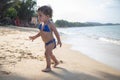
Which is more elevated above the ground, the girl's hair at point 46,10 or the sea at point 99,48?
the girl's hair at point 46,10

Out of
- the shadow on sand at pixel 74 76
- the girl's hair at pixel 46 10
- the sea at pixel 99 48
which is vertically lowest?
the sea at pixel 99 48

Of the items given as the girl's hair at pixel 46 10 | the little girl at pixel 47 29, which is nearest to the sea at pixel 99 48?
the little girl at pixel 47 29

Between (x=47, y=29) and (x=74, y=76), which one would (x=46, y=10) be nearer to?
(x=47, y=29)

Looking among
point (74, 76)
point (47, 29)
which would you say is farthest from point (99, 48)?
point (74, 76)

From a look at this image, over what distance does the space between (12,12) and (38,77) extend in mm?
43961

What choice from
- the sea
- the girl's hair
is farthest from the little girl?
the sea

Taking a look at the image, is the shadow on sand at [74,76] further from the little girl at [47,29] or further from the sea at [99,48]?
the sea at [99,48]

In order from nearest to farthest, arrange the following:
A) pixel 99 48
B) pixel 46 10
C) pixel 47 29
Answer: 1. pixel 46 10
2. pixel 47 29
3. pixel 99 48

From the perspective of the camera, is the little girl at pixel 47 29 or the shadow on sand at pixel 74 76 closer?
the shadow on sand at pixel 74 76

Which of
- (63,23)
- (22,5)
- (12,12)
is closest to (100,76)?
(12,12)

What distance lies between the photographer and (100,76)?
4.99 m

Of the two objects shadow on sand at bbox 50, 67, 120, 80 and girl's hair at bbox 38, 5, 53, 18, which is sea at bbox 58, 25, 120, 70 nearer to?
shadow on sand at bbox 50, 67, 120, 80

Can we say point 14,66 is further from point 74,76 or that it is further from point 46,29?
point 74,76

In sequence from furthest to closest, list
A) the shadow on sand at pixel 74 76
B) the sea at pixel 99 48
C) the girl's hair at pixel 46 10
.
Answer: the sea at pixel 99 48 < the girl's hair at pixel 46 10 < the shadow on sand at pixel 74 76
